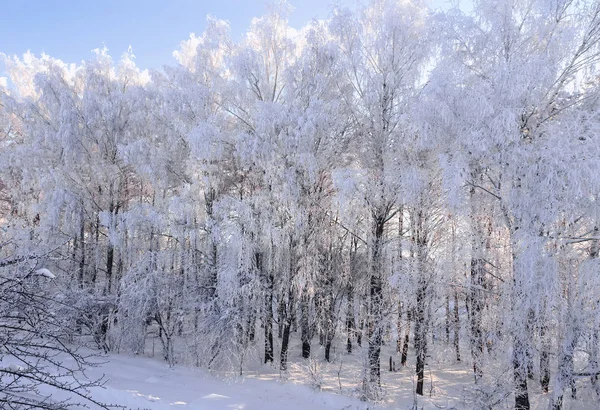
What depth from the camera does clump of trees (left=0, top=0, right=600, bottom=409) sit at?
7465mm

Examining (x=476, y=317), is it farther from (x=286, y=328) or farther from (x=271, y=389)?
(x=271, y=389)

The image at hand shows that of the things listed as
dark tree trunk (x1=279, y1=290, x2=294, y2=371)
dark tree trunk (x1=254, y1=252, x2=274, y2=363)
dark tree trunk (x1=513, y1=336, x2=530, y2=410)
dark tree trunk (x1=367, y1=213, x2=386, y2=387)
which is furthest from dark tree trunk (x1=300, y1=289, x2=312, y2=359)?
dark tree trunk (x1=513, y1=336, x2=530, y2=410)

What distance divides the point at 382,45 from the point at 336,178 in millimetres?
4323

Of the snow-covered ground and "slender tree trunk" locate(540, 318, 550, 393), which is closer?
"slender tree trunk" locate(540, 318, 550, 393)

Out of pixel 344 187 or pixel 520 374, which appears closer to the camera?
pixel 520 374

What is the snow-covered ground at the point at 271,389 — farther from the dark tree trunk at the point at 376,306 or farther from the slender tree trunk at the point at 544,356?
the dark tree trunk at the point at 376,306

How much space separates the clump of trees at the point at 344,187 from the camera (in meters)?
7.46

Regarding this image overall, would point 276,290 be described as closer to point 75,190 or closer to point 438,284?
point 438,284

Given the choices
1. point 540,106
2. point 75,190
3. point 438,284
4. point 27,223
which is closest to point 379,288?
point 438,284

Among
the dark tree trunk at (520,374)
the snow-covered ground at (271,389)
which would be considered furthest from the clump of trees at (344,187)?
the snow-covered ground at (271,389)

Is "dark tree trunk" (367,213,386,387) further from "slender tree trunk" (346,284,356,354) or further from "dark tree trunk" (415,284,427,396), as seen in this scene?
"slender tree trunk" (346,284,356,354)

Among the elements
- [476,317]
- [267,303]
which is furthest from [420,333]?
[267,303]

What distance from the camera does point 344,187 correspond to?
9.98 metres

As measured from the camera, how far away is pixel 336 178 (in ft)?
33.3
